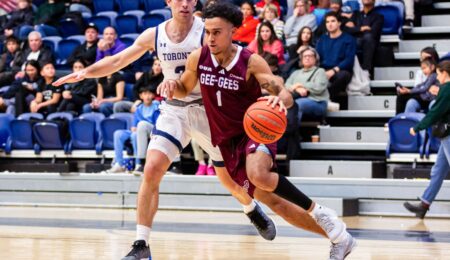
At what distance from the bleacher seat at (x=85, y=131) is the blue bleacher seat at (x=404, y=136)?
4.08 meters

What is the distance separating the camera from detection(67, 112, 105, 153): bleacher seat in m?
12.3

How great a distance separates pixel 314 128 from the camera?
11680mm

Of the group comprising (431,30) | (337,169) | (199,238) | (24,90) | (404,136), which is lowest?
(337,169)

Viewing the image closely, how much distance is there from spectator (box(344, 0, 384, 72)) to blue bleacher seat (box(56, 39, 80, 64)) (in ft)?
15.7

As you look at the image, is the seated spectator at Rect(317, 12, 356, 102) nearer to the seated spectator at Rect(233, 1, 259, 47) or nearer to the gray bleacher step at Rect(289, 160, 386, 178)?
the seated spectator at Rect(233, 1, 259, 47)

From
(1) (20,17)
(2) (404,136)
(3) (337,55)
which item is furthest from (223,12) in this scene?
(1) (20,17)

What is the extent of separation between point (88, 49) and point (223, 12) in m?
8.43

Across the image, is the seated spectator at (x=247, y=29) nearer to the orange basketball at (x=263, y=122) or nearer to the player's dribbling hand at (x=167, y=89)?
the player's dribbling hand at (x=167, y=89)

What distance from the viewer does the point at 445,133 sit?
9.11 metres

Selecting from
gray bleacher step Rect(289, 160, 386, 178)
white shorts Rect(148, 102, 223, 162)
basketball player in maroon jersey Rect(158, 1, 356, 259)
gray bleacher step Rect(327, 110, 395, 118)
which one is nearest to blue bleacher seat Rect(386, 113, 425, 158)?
gray bleacher step Rect(289, 160, 386, 178)

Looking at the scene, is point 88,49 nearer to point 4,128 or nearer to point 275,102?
point 4,128

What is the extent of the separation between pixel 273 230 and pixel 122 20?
891cm

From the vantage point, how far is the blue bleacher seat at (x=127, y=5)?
15445 millimetres

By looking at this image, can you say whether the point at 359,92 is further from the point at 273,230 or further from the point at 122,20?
the point at 273,230
